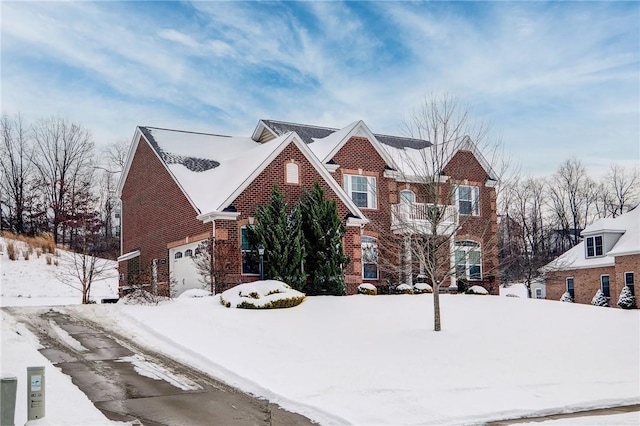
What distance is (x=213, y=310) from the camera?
2077 cm

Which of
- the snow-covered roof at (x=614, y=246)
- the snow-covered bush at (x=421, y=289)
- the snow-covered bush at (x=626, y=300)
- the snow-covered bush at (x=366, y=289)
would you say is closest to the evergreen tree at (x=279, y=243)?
the snow-covered bush at (x=366, y=289)

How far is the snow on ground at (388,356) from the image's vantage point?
1206 centimetres

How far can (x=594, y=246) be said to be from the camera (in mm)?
42062

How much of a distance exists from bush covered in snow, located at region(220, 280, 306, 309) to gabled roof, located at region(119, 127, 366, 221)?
12.7 feet

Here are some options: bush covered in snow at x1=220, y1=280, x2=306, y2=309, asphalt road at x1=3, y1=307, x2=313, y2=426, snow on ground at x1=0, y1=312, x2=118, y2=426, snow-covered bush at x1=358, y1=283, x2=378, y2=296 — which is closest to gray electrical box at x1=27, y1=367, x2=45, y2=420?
snow on ground at x1=0, y1=312, x2=118, y2=426

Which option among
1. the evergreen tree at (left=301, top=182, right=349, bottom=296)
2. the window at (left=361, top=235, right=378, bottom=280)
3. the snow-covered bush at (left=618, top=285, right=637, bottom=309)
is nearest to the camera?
the evergreen tree at (left=301, top=182, right=349, bottom=296)

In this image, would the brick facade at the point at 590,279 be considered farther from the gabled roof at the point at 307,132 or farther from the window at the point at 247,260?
the window at the point at 247,260

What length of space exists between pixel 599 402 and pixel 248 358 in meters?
7.46

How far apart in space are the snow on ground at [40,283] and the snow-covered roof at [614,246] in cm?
2763

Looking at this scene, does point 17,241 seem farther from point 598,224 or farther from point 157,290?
point 598,224

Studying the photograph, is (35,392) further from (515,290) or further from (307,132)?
(515,290)

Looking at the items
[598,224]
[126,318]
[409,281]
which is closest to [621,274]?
[598,224]

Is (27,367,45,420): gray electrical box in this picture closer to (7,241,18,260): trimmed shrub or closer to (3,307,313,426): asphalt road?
(3,307,313,426): asphalt road

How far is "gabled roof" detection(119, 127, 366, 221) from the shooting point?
26.2 metres
